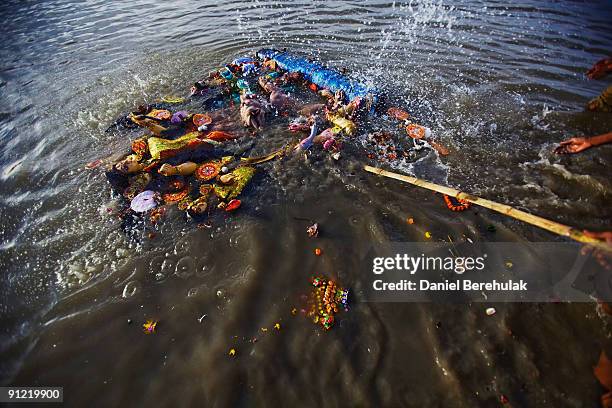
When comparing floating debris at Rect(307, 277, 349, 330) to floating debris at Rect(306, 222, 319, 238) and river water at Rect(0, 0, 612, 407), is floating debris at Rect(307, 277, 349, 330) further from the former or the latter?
floating debris at Rect(306, 222, 319, 238)

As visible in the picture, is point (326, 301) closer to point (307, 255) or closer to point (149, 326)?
point (307, 255)

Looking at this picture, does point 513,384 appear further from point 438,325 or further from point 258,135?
point 258,135

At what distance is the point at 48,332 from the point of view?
4.02 metres

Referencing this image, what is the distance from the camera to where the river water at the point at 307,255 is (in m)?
3.35

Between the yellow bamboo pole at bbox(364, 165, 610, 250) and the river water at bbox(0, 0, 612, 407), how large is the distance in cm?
20

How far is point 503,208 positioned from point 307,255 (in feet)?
9.31

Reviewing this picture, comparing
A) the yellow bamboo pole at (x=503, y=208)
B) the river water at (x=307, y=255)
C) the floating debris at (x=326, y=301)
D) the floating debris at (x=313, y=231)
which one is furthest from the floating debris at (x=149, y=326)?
the yellow bamboo pole at (x=503, y=208)

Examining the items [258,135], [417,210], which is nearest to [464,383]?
[417,210]

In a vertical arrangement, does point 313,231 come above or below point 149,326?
above

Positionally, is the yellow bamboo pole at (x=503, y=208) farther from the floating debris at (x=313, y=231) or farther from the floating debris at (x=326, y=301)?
the floating debris at (x=326, y=301)

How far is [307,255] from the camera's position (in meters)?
4.46

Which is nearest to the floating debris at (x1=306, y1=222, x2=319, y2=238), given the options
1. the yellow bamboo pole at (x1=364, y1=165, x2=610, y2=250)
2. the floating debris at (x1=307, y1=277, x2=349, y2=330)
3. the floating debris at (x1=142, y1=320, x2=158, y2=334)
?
the floating debris at (x1=307, y1=277, x2=349, y2=330)

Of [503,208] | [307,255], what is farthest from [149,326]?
[503,208]

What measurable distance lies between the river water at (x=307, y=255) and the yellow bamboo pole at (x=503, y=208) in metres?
0.20
